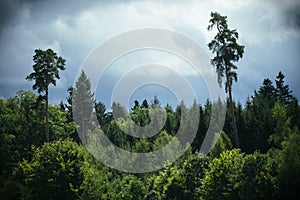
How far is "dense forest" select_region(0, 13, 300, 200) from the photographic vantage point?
80.1 feet

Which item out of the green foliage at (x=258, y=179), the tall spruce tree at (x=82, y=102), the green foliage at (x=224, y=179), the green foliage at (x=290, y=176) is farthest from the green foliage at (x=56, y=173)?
the tall spruce tree at (x=82, y=102)

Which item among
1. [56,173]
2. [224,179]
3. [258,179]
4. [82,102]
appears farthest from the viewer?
[82,102]

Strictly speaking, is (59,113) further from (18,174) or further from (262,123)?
(262,123)

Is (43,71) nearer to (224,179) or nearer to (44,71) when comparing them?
(44,71)

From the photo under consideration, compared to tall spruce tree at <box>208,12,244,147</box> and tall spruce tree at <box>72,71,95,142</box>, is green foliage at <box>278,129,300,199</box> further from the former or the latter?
tall spruce tree at <box>72,71,95,142</box>

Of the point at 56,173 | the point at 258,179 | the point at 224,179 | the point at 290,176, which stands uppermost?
the point at 56,173

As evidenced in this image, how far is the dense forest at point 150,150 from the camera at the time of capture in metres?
24.4

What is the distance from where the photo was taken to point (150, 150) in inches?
1727

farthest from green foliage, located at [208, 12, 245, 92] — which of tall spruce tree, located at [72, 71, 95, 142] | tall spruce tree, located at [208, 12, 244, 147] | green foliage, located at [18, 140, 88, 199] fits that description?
tall spruce tree, located at [72, 71, 95, 142]

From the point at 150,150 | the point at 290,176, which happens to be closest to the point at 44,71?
the point at 150,150

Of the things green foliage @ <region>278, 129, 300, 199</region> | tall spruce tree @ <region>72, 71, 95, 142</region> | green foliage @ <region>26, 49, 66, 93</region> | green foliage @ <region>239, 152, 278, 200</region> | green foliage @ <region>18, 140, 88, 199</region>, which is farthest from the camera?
tall spruce tree @ <region>72, 71, 95, 142</region>

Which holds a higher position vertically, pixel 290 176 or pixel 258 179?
pixel 258 179

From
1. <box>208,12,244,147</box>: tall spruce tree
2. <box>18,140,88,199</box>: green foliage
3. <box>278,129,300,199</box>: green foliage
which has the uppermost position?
<box>208,12,244,147</box>: tall spruce tree

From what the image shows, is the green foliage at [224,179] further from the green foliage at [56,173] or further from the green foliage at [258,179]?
the green foliage at [56,173]
